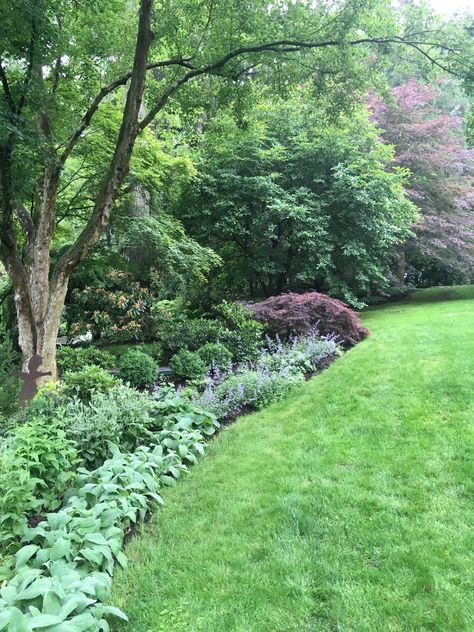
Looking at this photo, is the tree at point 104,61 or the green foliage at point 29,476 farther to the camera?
the tree at point 104,61

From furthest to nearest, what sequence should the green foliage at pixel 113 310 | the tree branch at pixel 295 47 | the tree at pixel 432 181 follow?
the tree at pixel 432 181 → the green foliage at pixel 113 310 → the tree branch at pixel 295 47

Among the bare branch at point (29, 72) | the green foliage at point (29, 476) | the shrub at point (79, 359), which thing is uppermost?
the bare branch at point (29, 72)

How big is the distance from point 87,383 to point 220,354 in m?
2.01

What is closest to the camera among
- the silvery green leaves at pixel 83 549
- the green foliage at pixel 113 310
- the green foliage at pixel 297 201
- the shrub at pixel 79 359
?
the silvery green leaves at pixel 83 549

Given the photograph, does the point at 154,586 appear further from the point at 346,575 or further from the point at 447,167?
the point at 447,167

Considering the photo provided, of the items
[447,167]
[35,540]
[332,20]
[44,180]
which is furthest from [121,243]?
[447,167]

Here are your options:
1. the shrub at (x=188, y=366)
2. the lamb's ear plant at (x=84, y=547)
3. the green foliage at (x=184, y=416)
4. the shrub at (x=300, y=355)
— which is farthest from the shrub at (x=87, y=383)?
the shrub at (x=300, y=355)

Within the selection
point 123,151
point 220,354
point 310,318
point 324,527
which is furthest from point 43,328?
point 310,318

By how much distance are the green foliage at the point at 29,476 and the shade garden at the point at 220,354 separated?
19 mm

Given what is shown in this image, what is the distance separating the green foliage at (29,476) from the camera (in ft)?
7.82

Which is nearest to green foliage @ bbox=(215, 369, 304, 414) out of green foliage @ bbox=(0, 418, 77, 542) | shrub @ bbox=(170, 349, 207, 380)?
shrub @ bbox=(170, 349, 207, 380)

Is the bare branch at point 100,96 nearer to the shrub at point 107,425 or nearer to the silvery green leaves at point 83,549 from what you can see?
the shrub at point 107,425

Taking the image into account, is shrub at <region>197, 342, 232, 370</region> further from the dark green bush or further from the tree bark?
the tree bark

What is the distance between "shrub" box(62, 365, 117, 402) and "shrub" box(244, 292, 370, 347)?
3.16 metres
